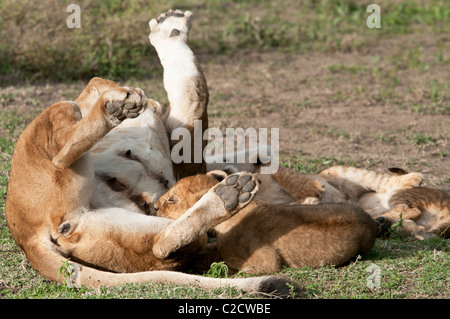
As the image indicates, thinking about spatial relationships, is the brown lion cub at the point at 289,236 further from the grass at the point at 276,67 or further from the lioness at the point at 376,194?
the lioness at the point at 376,194

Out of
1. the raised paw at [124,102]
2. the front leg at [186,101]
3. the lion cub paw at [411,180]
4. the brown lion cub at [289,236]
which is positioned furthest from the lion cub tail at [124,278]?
the lion cub paw at [411,180]

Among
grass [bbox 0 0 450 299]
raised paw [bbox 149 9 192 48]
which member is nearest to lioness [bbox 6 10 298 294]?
grass [bbox 0 0 450 299]

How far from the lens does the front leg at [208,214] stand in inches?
143

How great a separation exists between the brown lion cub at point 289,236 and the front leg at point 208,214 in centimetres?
20

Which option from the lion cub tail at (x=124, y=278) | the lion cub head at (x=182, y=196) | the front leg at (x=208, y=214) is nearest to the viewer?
the lion cub tail at (x=124, y=278)

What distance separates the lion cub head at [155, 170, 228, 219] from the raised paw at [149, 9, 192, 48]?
1402 millimetres

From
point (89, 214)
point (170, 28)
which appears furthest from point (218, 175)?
point (170, 28)

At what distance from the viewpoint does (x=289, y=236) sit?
148 inches

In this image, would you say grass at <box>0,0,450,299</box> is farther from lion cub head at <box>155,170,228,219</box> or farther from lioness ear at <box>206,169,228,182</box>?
lioness ear at <box>206,169,228,182</box>

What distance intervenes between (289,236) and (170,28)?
6.73ft

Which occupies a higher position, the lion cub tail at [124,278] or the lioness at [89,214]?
the lioness at [89,214]

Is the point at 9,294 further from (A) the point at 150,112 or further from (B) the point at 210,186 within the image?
(A) the point at 150,112

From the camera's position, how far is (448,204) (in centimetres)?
484

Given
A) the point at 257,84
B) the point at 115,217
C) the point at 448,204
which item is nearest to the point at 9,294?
the point at 115,217
